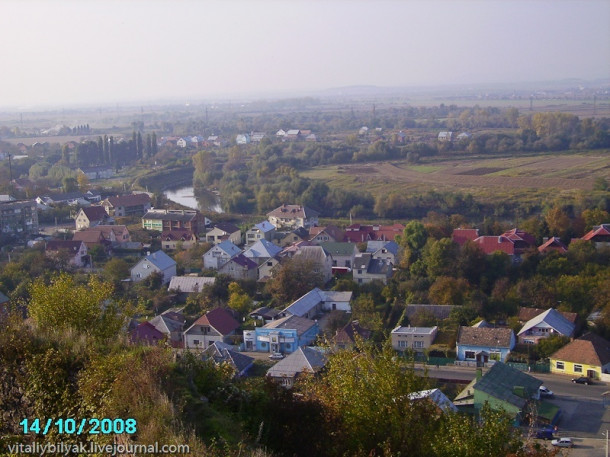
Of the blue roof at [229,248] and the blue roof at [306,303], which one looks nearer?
the blue roof at [306,303]

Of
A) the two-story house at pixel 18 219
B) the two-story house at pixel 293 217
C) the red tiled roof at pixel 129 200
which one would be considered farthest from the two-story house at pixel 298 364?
the red tiled roof at pixel 129 200

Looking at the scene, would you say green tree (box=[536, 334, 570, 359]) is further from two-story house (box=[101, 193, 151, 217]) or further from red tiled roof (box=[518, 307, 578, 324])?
two-story house (box=[101, 193, 151, 217])

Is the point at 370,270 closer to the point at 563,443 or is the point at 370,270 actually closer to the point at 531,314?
the point at 531,314

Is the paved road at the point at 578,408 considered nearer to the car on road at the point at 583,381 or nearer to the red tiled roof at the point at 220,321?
the car on road at the point at 583,381

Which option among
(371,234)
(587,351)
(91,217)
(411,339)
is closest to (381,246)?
(371,234)

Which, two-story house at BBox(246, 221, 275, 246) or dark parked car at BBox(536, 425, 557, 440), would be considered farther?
two-story house at BBox(246, 221, 275, 246)

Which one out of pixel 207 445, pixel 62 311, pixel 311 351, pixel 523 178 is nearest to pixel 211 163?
pixel 523 178

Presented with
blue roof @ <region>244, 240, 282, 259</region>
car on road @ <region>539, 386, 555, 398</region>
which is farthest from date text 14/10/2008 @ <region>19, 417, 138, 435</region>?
blue roof @ <region>244, 240, 282, 259</region>
